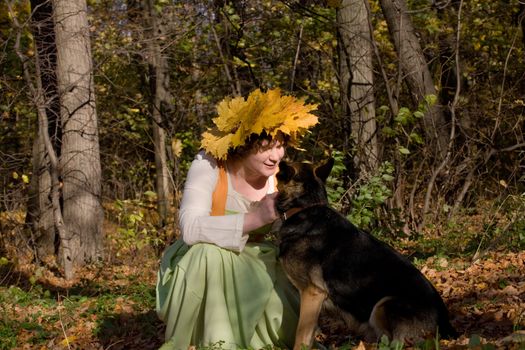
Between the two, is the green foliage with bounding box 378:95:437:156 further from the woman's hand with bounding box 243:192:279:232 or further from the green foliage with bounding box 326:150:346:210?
the woman's hand with bounding box 243:192:279:232

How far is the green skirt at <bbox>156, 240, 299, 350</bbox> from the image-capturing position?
4.91 meters

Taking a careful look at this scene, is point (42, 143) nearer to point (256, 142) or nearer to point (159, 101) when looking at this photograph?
point (159, 101)

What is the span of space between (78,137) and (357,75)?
4118 millimetres

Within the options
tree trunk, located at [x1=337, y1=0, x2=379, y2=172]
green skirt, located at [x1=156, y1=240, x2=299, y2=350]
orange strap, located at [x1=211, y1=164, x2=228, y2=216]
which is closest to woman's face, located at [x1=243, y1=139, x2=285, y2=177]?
orange strap, located at [x1=211, y1=164, x2=228, y2=216]

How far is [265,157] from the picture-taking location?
507cm

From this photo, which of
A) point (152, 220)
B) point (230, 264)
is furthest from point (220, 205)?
point (152, 220)

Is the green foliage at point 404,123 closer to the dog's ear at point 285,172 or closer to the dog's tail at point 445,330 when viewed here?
the dog's ear at point 285,172

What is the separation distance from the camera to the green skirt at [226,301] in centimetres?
491

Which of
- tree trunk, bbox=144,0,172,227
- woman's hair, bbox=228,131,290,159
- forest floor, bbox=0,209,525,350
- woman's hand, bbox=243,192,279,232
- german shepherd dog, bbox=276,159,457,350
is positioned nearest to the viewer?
german shepherd dog, bbox=276,159,457,350

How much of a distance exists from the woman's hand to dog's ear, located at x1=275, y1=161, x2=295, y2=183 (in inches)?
4.8

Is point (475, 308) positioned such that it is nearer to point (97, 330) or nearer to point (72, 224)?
point (97, 330)

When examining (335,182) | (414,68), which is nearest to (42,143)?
(335,182)

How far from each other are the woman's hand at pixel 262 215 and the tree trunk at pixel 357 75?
5.42 meters

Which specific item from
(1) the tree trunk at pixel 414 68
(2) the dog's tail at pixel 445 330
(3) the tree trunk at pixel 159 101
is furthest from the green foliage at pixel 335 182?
(3) the tree trunk at pixel 159 101
